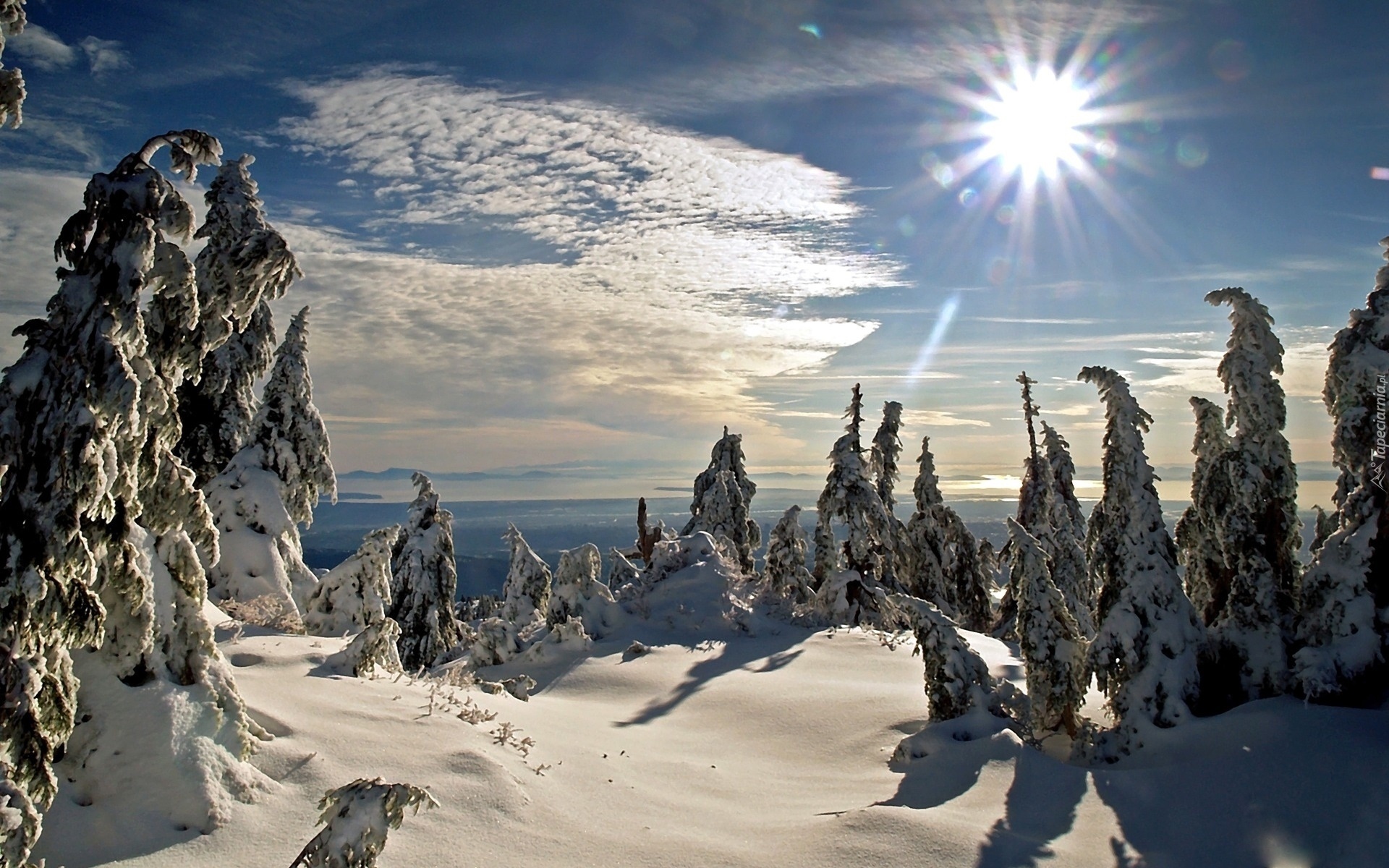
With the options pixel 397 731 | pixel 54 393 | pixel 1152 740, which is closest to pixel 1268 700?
pixel 1152 740

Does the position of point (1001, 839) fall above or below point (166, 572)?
below

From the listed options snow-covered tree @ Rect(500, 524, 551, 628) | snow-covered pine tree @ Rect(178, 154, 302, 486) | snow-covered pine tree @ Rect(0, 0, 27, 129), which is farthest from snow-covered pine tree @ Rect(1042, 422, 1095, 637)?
snow-covered pine tree @ Rect(0, 0, 27, 129)

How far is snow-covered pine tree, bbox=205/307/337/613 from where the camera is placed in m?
18.5

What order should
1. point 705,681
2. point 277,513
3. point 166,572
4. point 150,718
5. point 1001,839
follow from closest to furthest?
point 150,718 → point 166,572 → point 1001,839 → point 705,681 → point 277,513

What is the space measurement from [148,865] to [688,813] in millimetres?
5201

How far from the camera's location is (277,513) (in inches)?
755

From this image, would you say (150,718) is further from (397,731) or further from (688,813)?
(688,813)

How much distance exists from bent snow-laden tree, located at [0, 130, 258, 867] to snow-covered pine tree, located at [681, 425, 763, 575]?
2651cm

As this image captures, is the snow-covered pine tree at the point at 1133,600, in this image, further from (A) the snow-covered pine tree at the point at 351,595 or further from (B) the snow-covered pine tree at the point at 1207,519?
(A) the snow-covered pine tree at the point at 351,595

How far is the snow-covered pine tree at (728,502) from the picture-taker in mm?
33656

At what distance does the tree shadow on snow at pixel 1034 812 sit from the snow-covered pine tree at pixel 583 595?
12772mm

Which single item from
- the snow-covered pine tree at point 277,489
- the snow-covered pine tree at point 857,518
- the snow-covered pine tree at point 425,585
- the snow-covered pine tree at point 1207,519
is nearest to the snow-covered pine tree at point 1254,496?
the snow-covered pine tree at point 1207,519

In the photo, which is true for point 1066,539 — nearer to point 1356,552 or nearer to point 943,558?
point 943,558

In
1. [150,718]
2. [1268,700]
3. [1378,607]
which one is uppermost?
[1378,607]
